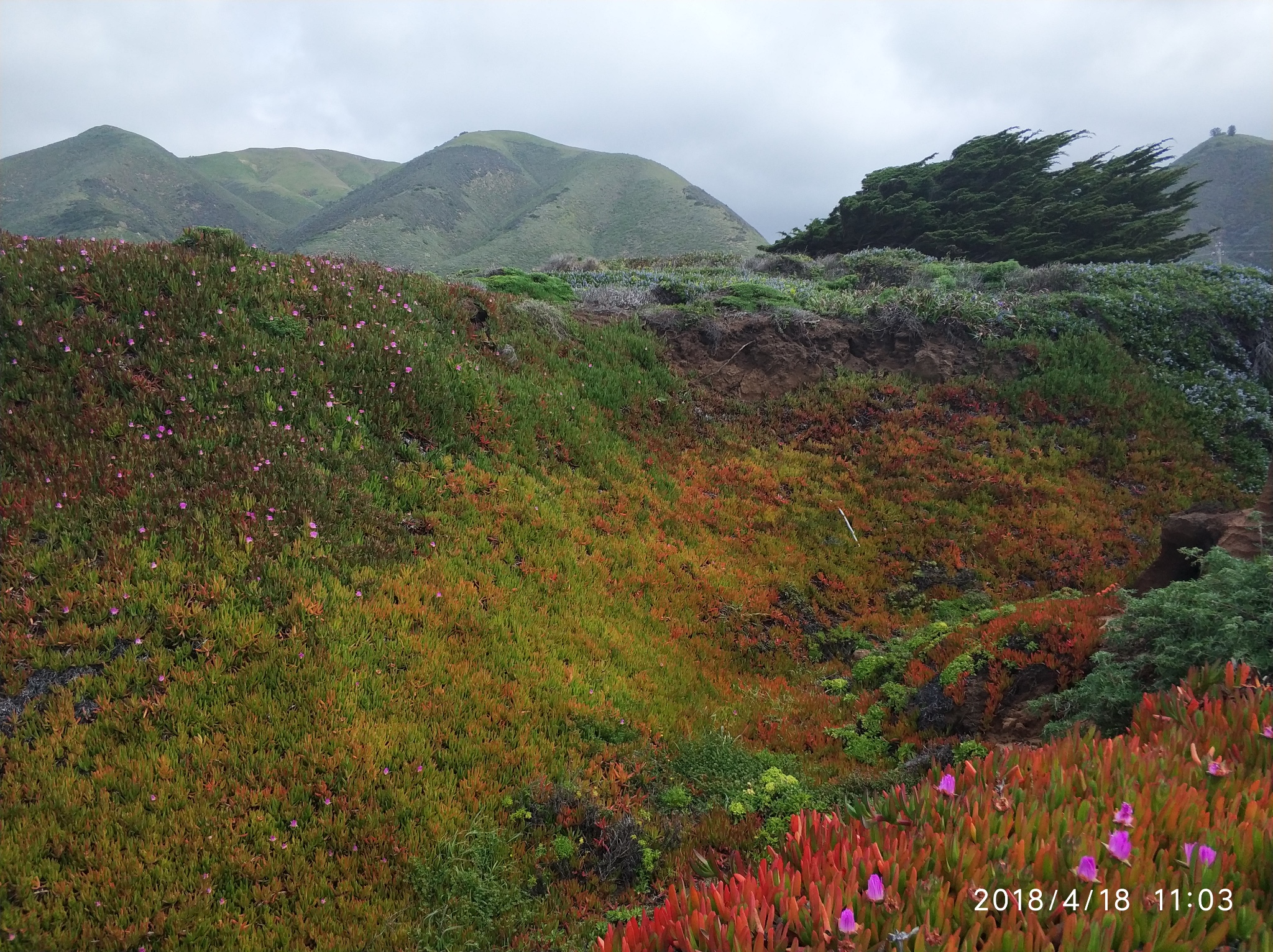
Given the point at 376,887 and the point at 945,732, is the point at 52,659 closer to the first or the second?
the point at 376,887

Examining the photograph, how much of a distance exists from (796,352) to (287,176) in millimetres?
189764

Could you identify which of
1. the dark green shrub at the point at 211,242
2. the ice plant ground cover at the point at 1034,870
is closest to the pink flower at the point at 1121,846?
the ice plant ground cover at the point at 1034,870

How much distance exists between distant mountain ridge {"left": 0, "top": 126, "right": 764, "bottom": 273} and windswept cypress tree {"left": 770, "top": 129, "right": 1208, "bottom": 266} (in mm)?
41792

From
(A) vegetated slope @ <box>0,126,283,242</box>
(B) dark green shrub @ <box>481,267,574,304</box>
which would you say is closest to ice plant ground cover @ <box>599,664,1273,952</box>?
(B) dark green shrub @ <box>481,267,574,304</box>

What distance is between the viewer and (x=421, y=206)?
320 ft

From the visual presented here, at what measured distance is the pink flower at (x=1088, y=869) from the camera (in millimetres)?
1961

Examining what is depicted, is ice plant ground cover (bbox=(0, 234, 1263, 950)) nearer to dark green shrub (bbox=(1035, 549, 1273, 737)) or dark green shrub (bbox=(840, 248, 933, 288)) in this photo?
dark green shrub (bbox=(1035, 549, 1273, 737))

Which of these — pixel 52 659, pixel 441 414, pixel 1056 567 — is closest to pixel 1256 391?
pixel 1056 567

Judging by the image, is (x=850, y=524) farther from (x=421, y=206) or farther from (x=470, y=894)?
(x=421, y=206)

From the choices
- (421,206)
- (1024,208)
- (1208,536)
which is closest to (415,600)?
(1208,536)

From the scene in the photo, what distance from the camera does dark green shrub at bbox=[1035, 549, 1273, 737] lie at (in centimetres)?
407

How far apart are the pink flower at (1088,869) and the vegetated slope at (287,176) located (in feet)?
485

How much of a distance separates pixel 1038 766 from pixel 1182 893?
0.90 m
